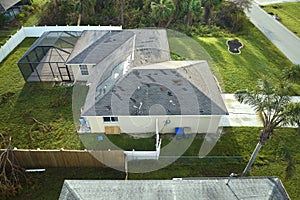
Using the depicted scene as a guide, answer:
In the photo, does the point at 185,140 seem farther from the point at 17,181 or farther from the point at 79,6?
the point at 79,6

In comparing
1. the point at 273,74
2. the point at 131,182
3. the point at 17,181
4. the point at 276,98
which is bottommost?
the point at 273,74

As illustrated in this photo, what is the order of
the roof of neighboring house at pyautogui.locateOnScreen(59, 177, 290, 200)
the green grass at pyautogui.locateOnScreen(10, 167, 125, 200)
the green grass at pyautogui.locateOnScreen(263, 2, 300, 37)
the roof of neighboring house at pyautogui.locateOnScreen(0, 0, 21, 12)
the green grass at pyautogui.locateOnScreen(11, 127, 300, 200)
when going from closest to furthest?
1. the roof of neighboring house at pyautogui.locateOnScreen(59, 177, 290, 200)
2. the green grass at pyautogui.locateOnScreen(10, 167, 125, 200)
3. the green grass at pyautogui.locateOnScreen(11, 127, 300, 200)
4. the roof of neighboring house at pyautogui.locateOnScreen(0, 0, 21, 12)
5. the green grass at pyautogui.locateOnScreen(263, 2, 300, 37)

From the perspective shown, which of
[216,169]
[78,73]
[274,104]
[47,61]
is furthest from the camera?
[78,73]

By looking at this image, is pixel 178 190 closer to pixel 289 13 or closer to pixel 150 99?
pixel 150 99

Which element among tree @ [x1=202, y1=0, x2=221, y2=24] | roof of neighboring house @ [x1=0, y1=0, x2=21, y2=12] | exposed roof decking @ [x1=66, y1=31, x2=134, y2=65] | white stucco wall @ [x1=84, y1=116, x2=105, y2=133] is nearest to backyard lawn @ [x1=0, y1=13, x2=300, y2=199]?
white stucco wall @ [x1=84, y1=116, x2=105, y2=133]

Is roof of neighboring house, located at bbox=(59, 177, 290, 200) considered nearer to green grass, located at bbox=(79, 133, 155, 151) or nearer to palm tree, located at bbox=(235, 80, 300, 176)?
palm tree, located at bbox=(235, 80, 300, 176)

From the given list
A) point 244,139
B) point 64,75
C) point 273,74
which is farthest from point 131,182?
point 273,74

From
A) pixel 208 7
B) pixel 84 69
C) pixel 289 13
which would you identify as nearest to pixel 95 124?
pixel 84 69
